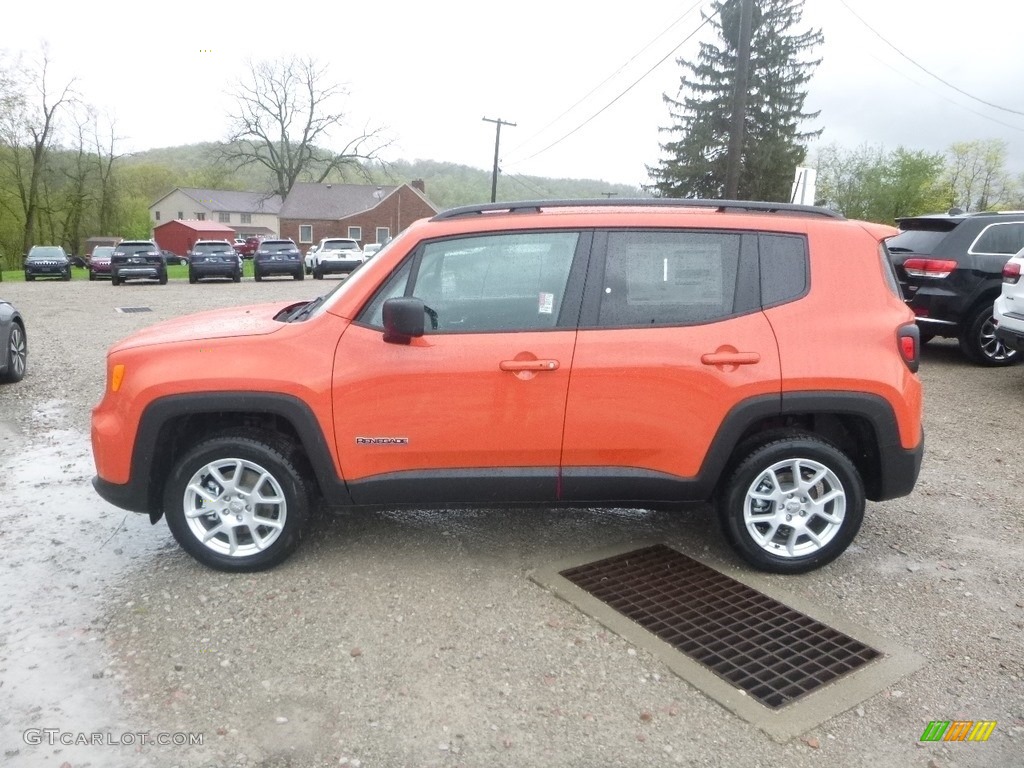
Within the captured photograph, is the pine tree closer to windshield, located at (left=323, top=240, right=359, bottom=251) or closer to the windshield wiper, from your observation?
windshield, located at (left=323, top=240, right=359, bottom=251)

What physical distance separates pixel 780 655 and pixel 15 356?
8.30m

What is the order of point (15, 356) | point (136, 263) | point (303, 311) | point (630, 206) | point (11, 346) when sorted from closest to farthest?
1. point (630, 206)
2. point (303, 311)
3. point (11, 346)
4. point (15, 356)
5. point (136, 263)

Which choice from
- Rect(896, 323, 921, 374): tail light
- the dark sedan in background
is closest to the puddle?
the dark sedan in background

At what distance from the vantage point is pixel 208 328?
420 cm

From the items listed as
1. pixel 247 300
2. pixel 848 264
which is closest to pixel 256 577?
pixel 848 264

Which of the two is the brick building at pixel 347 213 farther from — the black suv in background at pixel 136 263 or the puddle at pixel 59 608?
the puddle at pixel 59 608

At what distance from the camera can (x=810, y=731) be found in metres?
2.83

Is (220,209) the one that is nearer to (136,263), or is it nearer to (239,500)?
(136,263)

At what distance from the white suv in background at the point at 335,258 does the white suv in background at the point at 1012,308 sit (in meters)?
26.1

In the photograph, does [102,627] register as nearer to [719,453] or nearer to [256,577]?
[256,577]

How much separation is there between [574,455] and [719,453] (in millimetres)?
699

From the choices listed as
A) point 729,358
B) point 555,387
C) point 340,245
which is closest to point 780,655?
point 729,358

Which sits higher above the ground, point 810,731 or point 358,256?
point 358,256

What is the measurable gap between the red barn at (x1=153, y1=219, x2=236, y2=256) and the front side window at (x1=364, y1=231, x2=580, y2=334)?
83.9m
